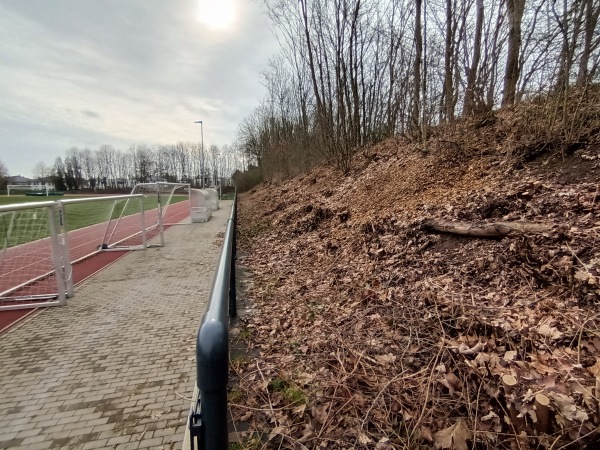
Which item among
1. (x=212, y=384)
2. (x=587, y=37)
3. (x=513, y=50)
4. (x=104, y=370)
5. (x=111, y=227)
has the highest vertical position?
(x=513, y=50)

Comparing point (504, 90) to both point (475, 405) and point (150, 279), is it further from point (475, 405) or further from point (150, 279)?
point (150, 279)

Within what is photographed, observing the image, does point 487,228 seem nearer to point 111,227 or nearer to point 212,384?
point 212,384

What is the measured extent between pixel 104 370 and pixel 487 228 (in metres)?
4.58

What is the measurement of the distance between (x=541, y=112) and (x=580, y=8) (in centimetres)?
146

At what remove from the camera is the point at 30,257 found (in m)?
6.39

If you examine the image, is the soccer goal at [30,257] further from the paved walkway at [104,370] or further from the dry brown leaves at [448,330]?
the dry brown leaves at [448,330]

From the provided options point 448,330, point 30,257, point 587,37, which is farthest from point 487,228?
point 30,257

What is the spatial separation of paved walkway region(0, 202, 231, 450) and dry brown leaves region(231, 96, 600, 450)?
70cm

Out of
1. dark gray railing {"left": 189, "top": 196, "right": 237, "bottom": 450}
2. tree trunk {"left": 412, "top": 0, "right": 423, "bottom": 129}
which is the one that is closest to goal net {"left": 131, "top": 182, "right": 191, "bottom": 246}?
tree trunk {"left": 412, "top": 0, "right": 423, "bottom": 129}

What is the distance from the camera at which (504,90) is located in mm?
7844

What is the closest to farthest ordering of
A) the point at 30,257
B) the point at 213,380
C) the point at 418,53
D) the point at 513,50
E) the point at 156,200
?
the point at 213,380
the point at 30,257
the point at 513,50
the point at 418,53
the point at 156,200

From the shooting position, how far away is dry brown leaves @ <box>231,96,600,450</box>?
6.68 feet

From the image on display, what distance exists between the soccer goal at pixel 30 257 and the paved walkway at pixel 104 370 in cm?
49

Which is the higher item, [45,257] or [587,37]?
[587,37]
